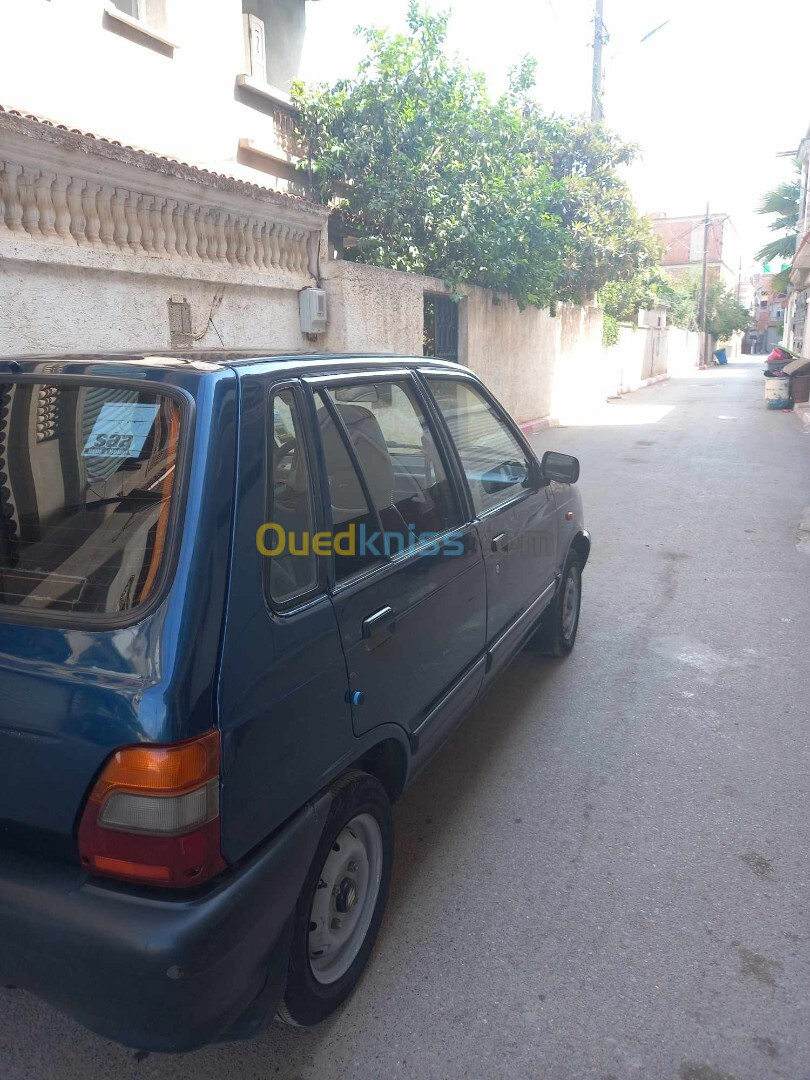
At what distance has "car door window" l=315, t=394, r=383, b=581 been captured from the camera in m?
2.20

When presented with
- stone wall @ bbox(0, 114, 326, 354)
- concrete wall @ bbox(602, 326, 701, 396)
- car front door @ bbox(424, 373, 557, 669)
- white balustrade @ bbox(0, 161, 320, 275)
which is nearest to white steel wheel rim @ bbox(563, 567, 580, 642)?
car front door @ bbox(424, 373, 557, 669)

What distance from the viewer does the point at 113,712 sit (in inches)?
63.9

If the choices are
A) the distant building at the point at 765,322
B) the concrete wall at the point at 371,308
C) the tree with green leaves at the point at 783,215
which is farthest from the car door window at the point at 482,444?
the distant building at the point at 765,322

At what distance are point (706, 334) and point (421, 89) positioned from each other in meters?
46.6

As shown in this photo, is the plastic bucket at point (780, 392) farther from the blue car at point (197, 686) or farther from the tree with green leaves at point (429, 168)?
the blue car at point (197, 686)

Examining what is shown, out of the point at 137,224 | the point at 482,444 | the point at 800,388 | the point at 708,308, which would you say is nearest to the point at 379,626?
the point at 482,444

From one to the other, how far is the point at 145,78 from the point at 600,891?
28.4 feet

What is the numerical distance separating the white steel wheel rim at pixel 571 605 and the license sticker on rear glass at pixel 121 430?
3.06 m

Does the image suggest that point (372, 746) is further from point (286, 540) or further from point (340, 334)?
point (340, 334)

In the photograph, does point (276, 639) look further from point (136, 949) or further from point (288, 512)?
point (136, 949)

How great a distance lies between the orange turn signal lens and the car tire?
289cm

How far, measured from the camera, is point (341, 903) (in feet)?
7.31

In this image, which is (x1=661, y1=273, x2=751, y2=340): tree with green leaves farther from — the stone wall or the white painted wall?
the stone wall

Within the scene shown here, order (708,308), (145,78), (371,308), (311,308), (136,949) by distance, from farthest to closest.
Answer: (708,308) < (371,308) < (311,308) < (145,78) < (136,949)
